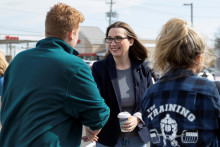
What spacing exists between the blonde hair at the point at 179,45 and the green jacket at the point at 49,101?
564 mm

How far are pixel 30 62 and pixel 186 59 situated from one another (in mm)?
1084

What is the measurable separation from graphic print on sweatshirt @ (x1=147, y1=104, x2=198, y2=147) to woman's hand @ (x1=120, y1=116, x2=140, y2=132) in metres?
0.82

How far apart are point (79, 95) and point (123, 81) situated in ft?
4.56

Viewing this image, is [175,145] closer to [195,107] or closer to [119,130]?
[195,107]

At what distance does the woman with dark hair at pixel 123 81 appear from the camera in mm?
3094

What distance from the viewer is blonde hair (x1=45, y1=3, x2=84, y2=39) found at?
Result: 2.06 meters

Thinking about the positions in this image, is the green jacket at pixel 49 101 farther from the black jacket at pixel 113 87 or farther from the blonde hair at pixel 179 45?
the black jacket at pixel 113 87

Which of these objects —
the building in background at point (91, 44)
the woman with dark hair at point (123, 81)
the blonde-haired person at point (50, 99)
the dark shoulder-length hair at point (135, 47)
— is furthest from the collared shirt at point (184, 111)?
the building in background at point (91, 44)

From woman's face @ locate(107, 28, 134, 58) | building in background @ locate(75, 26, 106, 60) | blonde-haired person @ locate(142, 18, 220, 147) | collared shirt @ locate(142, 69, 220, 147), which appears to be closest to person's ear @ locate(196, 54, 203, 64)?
blonde-haired person @ locate(142, 18, 220, 147)

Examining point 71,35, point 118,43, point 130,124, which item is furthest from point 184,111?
point 118,43

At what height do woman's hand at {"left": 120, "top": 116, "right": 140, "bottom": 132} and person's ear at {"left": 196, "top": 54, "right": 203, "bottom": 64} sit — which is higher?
person's ear at {"left": 196, "top": 54, "right": 203, "bottom": 64}

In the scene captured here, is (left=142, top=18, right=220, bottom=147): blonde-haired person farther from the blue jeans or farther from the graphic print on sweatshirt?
the blue jeans

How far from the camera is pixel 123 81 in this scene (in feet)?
10.7

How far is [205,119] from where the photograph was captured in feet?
5.71
